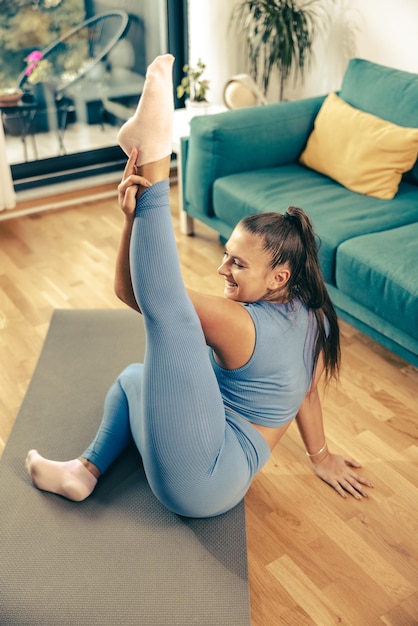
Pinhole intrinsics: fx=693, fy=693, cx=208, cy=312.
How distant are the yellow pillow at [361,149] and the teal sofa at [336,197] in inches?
2.0

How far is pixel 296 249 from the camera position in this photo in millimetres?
1511

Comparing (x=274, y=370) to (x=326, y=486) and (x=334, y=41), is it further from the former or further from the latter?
(x=334, y=41)

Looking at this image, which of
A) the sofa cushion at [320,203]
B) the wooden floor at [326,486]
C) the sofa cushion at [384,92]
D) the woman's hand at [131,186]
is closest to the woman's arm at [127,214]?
the woman's hand at [131,186]

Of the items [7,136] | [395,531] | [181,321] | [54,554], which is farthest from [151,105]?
[7,136]

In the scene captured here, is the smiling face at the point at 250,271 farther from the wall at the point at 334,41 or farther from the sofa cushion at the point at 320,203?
the wall at the point at 334,41

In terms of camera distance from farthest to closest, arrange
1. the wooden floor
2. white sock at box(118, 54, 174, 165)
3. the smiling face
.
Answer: the wooden floor → the smiling face → white sock at box(118, 54, 174, 165)

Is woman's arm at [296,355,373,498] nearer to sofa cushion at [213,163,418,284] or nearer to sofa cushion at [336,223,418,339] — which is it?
sofa cushion at [336,223,418,339]

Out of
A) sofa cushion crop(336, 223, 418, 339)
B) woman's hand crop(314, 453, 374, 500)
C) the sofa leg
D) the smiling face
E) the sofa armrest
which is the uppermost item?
the smiling face

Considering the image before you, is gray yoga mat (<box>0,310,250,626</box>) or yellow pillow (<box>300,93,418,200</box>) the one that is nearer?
gray yoga mat (<box>0,310,250,626</box>)

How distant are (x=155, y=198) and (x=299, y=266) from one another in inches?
15.4

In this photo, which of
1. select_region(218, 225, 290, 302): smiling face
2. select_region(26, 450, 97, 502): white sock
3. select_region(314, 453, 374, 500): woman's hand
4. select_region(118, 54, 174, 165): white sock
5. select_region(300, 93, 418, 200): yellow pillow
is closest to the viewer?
select_region(118, 54, 174, 165): white sock

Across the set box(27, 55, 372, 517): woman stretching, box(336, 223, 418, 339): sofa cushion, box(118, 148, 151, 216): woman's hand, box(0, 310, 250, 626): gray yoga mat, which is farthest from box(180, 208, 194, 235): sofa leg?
box(118, 148, 151, 216): woman's hand

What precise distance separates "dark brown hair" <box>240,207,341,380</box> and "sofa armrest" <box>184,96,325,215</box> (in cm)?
147

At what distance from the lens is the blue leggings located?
4.35 feet
